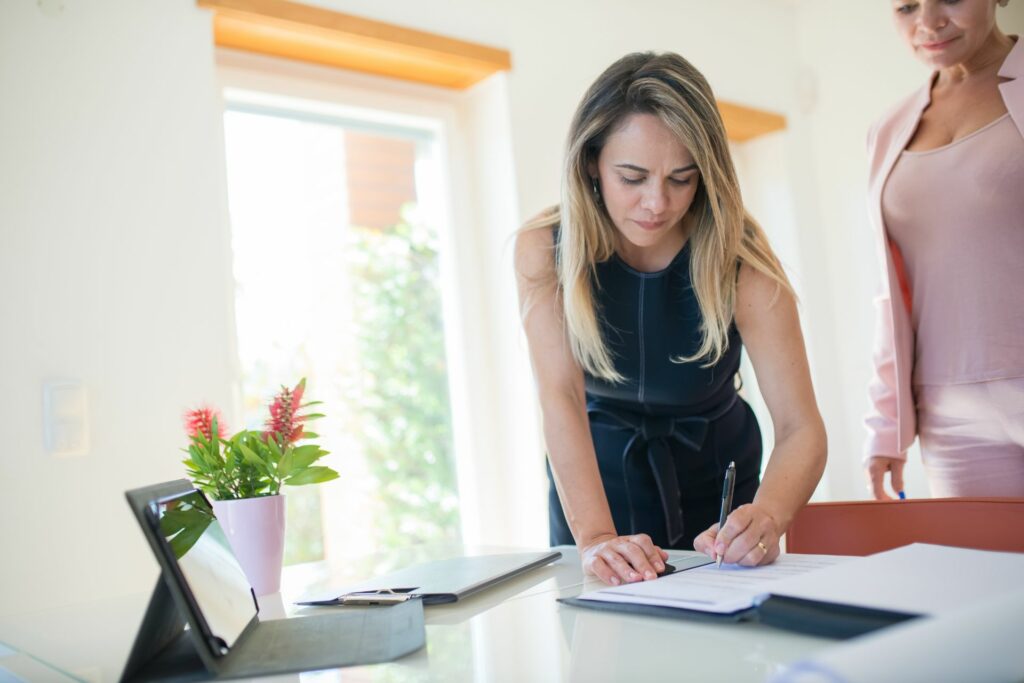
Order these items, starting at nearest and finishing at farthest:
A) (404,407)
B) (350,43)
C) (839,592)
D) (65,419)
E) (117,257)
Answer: (839,592), (65,419), (117,257), (350,43), (404,407)

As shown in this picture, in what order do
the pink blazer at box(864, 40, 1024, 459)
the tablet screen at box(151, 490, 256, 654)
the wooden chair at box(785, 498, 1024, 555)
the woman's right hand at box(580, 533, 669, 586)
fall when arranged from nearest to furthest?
the tablet screen at box(151, 490, 256, 654)
the woman's right hand at box(580, 533, 669, 586)
the wooden chair at box(785, 498, 1024, 555)
the pink blazer at box(864, 40, 1024, 459)

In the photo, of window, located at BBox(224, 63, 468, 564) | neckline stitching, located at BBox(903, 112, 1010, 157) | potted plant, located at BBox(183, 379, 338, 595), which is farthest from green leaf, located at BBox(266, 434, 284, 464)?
A: window, located at BBox(224, 63, 468, 564)

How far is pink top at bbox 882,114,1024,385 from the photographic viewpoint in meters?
1.70

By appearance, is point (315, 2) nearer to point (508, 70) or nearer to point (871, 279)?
point (508, 70)

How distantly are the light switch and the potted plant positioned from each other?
0.90 m

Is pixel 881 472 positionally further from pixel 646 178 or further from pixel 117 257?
pixel 117 257

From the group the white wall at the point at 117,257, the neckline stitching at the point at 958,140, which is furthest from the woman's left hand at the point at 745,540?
the white wall at the point at 117,257

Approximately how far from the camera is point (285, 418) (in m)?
1.38

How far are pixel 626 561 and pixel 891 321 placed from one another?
943 mm

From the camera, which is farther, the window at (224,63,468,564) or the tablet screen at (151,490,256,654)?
the window at (224,63,468,564)

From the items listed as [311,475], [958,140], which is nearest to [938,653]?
[311,475]

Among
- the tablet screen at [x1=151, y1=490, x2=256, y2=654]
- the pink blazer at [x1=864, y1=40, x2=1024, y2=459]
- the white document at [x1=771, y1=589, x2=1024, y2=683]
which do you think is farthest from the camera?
the pink blazer at [x1=864, y1=40, x2=1024, y2=459]

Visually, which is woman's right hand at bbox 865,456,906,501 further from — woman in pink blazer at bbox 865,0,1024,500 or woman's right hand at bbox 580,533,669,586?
woman's right hand at bbox 580,533,669,586

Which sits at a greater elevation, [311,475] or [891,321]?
[891,321]
